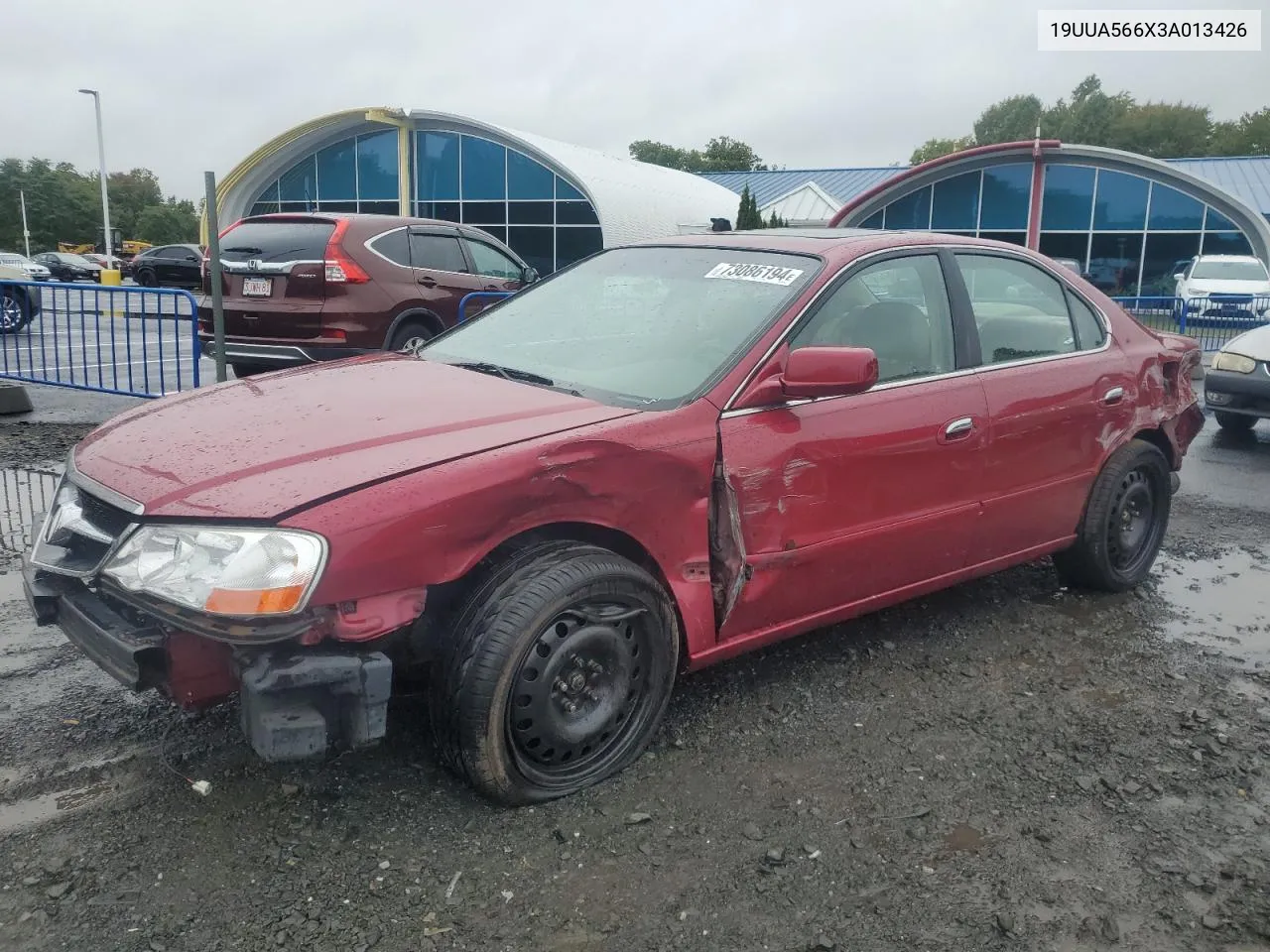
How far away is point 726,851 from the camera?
2.72m

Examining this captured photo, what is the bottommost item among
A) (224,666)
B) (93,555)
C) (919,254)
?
(224,666)

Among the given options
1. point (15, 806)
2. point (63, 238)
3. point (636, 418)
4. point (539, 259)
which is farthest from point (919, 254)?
point (63, 238)

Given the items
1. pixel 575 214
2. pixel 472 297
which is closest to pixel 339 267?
pixel 472 297

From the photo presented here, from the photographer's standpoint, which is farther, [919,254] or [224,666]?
[919,254]

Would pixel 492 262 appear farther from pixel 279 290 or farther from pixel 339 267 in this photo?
pixel 279 290

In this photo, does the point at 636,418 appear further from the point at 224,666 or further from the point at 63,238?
the point at 63,238

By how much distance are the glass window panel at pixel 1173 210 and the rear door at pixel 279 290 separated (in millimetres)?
25052

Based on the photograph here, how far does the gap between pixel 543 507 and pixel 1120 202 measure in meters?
28.7

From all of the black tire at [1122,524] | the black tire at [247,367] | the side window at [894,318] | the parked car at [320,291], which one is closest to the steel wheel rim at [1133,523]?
the black tire at [1122,524]

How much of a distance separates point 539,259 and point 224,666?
2879cm

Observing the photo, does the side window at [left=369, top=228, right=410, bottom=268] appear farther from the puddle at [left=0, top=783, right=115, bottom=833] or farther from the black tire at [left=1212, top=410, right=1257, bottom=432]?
the black tire at [left=1212, top=410, right=1257, bottom=432]

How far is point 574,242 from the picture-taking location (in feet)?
97.0

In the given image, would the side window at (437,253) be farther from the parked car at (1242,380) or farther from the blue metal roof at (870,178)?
the blue metal roof at (870,178)

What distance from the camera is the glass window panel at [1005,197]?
2769cm
